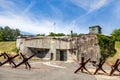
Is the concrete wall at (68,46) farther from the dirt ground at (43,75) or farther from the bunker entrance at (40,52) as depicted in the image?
the dirt ground at (43,75)

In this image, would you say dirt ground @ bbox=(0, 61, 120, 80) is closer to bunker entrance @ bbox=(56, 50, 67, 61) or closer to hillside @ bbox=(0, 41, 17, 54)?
bunker entrance @ bbox=(56, 50, 67, 61)

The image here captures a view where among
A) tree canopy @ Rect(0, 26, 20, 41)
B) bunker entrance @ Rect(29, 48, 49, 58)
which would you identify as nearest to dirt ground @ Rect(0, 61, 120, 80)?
bunker entrance @ Rect(29, 48, 49, 58)

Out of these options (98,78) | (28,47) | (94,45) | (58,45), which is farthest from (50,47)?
(98,78)

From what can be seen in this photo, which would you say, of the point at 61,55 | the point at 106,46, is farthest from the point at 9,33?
the point at 106,46

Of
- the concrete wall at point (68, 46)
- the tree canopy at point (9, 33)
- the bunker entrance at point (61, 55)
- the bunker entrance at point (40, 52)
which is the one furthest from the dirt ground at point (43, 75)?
the tree canopy at point (9, 33)

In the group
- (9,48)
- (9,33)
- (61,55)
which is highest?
(9,33)

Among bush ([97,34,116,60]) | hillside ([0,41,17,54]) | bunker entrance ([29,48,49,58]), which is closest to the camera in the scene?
bush ([97,34,116,60])

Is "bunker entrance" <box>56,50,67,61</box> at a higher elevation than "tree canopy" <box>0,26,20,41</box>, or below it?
below

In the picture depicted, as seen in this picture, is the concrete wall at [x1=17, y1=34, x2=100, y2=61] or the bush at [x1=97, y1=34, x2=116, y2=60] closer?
the concrete wall at [x1=17, y1=34, x2=100, y2=61]

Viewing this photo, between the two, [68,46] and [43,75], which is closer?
[43,75]

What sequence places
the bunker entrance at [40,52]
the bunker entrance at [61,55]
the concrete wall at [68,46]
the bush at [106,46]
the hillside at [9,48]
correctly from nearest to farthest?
the concrete wall at [68,46] → the bush at [106,46] → the bunker entrance at [61,55] → the bunker entrance at [40,52] → the hillside at [9,48]

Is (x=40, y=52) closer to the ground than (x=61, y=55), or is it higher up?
higher up

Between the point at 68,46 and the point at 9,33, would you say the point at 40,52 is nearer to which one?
the point at 68,46

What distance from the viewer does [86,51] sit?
139ft
